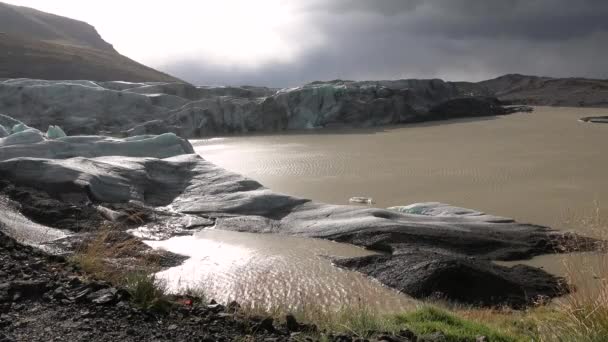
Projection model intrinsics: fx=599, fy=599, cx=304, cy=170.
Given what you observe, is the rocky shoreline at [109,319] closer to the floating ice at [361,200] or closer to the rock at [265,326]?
the rock at [265,326]

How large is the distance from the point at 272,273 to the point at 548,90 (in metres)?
86.6

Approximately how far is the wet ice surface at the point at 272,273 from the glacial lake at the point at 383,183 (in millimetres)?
20

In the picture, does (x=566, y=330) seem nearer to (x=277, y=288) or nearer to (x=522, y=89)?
(x=277, y=288)

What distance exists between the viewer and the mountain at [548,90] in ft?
221

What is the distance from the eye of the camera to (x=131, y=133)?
4266 cm

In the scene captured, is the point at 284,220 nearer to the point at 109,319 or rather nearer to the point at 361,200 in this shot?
the point at 361,200

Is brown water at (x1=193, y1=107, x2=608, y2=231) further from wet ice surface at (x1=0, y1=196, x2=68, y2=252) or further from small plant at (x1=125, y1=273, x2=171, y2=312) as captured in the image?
small plant at (x1=125, y1=273, x2=171, y2=312)

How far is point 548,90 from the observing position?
87688mm

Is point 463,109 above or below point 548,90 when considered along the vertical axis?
below

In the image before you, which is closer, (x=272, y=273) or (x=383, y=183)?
(x=272, y=273)

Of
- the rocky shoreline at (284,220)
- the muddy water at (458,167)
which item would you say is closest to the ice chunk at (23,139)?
the rocky shoreline at (284,220)

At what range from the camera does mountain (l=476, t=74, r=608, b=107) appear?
221 ft

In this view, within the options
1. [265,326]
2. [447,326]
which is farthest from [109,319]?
[447,326]

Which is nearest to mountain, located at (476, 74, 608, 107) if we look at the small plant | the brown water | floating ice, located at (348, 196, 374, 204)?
the brown water
